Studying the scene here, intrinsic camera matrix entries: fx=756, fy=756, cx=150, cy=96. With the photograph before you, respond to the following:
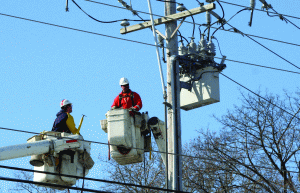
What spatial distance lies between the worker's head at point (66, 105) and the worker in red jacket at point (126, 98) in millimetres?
947

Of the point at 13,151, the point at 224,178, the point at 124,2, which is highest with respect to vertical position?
the point at 124,2

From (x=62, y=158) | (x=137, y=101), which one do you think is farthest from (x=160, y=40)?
(x=62, y=158)

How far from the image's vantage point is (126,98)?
15.7 m

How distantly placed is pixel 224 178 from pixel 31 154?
1074cm

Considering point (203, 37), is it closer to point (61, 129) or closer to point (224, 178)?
point (61, 129)

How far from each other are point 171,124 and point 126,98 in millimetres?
1941

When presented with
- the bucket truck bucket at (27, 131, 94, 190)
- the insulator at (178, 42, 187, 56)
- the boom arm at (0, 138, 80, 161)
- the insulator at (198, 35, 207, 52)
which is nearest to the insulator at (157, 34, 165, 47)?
the insulator at (178, 42, 187, 56)

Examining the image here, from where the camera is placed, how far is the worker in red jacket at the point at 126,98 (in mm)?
15617

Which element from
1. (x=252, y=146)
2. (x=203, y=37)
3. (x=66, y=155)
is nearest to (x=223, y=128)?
(x=252, y=146)

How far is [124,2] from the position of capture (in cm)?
1577

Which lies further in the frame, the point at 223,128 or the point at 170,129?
the point at 223,128

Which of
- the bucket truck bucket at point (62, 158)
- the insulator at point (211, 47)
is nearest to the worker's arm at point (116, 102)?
the bucket truck bucket at point (62, 158)

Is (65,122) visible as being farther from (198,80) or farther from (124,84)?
(198,80)

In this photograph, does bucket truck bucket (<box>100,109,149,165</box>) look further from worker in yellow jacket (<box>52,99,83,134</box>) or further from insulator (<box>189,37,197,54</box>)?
insulator (<box>189,37,197,54</box>)
